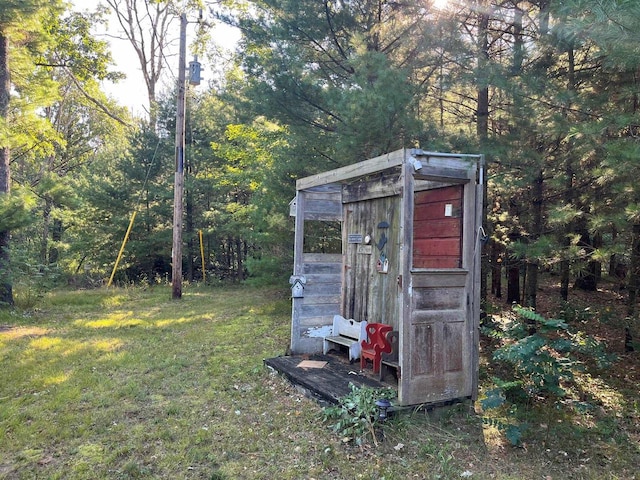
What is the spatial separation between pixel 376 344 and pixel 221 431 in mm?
1468

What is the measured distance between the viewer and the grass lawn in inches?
105

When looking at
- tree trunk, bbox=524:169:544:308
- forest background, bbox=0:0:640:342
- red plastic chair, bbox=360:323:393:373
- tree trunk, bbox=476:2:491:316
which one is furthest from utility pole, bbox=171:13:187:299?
tree trunk, bbox=524:169:544:308

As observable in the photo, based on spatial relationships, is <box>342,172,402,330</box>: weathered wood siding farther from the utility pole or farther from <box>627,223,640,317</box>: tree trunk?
the utility pole

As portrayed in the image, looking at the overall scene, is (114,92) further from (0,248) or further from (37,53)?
(0,248)

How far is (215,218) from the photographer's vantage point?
14.1 metres

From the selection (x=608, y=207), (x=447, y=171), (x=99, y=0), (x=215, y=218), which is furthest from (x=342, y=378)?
(x=99, y=0)

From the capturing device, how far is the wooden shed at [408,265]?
10.6 feet

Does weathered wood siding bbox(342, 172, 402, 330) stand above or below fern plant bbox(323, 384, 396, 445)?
above

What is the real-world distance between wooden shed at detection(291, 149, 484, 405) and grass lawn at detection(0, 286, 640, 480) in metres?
0.39

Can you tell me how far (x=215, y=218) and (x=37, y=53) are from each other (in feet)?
21.9

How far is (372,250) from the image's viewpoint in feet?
14.6

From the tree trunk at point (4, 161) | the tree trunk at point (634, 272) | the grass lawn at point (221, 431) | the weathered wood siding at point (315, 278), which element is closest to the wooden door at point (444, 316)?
the grass lawn at point (221, 431)

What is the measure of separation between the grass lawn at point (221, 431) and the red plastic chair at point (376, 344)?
697 mm

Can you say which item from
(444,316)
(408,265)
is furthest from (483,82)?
(444,316)
